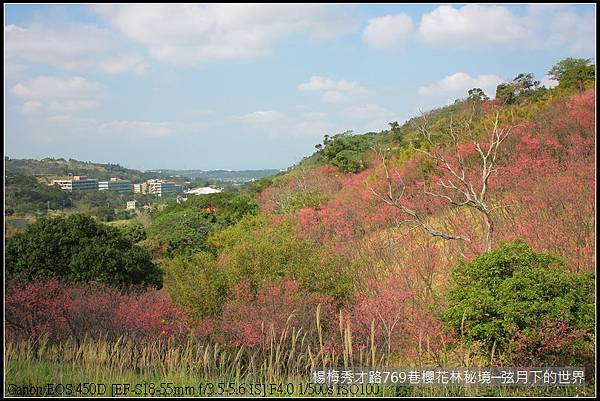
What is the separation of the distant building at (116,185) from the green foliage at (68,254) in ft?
175

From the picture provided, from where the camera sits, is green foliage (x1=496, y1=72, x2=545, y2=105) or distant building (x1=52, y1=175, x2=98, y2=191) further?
distant building (x1=52, y1=175, x2=98, y2=191)

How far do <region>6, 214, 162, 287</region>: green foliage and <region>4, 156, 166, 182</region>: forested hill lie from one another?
40.1 meters

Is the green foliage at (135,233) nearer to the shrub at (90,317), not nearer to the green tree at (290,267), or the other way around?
the shrub at (90,317)

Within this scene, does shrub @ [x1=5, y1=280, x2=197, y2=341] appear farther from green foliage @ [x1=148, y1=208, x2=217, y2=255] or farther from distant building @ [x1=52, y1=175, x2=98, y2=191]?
distant building @ [x1=52, y1=175, x2=98, y2=191]

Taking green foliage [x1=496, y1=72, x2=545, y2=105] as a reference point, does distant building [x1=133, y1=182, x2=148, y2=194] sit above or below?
below

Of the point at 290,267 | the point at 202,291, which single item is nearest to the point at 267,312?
the point at 290,267

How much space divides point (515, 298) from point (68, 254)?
10338 mm

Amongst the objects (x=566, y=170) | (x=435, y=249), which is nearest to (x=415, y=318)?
(x=435, y=249)

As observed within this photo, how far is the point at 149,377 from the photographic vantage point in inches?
173

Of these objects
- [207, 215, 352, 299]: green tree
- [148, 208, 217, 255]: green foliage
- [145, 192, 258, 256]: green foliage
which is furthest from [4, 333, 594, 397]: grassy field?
[148, 208, 217, 255]: green foliage

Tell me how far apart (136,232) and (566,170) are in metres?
17.0

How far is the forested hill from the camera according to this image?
179 feet

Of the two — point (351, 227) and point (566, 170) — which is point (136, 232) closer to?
point (351, 227)

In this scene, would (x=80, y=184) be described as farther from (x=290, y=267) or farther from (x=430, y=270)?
(x=430, y=270)
